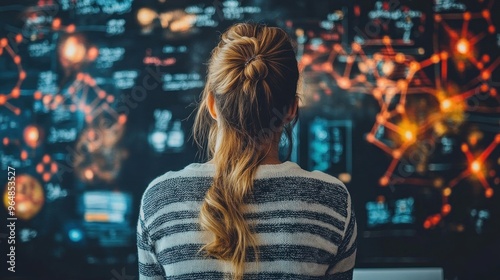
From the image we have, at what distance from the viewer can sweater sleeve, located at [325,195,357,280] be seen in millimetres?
1024

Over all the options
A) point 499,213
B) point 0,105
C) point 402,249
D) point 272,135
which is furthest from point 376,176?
point 0,105

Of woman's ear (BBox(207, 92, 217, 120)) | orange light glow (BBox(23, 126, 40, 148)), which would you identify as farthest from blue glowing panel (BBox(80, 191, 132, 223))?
woman's ear (BBox(207, 92, 217, 120))

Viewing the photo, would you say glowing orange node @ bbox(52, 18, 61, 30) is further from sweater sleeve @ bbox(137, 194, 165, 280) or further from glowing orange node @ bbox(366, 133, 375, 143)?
sweater sleeve @ bbox(137, 194, 165, 280)

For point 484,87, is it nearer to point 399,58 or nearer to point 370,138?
point 399,58

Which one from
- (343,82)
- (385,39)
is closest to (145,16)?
(343,82)

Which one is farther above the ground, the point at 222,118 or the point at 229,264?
the point at 222,118

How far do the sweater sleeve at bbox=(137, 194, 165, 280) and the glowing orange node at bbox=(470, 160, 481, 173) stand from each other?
1.63 meters

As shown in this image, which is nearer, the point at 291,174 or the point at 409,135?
the point at 291,174

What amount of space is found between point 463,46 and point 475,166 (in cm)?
51

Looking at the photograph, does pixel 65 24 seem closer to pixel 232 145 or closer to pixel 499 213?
pixel 232 145

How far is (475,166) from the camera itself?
2.27m

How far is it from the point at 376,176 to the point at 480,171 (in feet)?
1.45

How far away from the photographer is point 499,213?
227 centimetres

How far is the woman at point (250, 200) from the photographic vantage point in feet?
3.16
